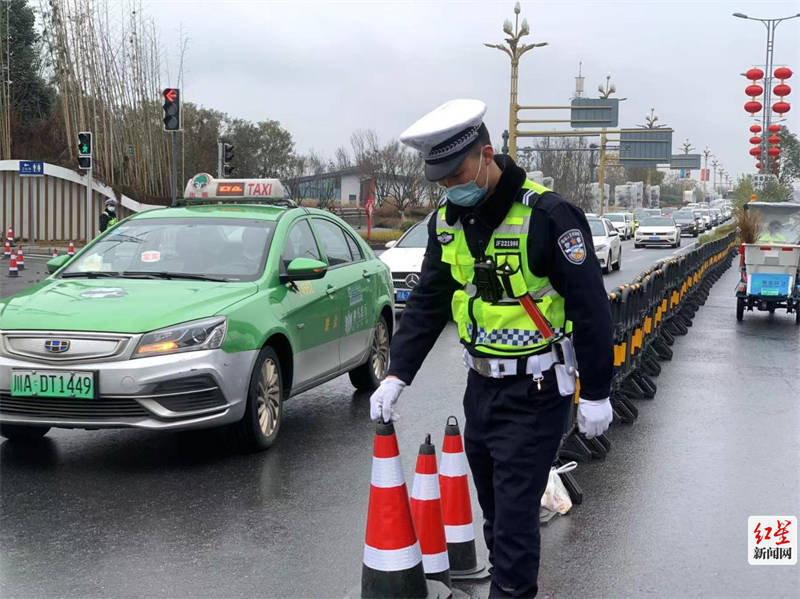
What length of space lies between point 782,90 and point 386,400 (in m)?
32.9

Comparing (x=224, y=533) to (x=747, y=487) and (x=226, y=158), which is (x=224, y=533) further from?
(x=226, y=158)

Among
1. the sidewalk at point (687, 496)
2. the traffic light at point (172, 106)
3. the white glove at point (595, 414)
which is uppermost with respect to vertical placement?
the traffic light at point (172, 106)

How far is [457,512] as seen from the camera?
14.6 ft

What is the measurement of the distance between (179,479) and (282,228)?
7.18 ft

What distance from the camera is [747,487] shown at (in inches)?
239

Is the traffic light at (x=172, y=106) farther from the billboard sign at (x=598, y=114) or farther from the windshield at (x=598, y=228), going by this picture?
the billboard sign at (x=598, y=114)

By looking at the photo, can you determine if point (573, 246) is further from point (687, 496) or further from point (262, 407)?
point (262, 407)

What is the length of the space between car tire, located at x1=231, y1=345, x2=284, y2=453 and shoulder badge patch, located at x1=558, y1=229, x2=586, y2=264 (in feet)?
11.0

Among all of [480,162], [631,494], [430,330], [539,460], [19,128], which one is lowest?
[631,494]

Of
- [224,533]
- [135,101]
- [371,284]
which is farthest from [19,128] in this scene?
[224,533]

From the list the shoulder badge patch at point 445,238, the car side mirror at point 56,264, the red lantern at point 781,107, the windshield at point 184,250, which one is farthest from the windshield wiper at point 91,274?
the red lantern at point 781,107

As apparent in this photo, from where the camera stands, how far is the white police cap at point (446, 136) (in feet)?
11.2

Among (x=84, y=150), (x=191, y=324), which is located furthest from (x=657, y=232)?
(x=191, y=324)

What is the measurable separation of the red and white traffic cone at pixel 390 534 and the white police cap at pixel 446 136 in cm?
102
